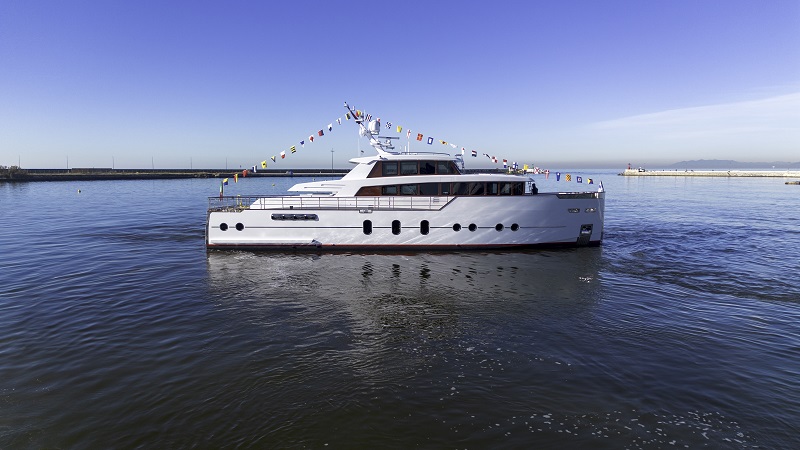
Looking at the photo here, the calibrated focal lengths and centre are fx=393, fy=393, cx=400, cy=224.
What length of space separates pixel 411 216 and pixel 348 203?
12.8ft

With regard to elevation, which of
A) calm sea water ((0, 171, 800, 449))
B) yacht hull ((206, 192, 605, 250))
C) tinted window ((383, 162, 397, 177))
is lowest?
calm sea water ((0, 171, 800, 449))

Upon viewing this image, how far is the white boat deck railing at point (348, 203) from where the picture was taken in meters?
23.1

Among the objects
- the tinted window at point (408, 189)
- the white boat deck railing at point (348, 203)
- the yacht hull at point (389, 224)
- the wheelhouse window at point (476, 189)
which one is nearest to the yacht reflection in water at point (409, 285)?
the yacht hull at point (389, 224)

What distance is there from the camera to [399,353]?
10.4m

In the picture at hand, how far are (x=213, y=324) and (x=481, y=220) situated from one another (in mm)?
15645

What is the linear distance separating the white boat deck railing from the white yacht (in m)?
0.06

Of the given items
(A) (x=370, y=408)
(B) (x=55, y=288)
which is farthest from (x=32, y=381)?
(B) (x=55, y=288)

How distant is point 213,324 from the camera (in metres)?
12.1

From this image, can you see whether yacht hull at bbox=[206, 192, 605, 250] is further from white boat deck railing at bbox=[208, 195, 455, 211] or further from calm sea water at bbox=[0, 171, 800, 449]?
calm sea water at bbox=[0, 171, 800, 449]

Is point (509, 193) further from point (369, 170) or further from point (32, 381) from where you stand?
point (32, 381)

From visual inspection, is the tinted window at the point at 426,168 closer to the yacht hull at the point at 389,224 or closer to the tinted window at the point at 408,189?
the tinted window at the point at 408,189

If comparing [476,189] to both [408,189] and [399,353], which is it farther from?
[399,353]

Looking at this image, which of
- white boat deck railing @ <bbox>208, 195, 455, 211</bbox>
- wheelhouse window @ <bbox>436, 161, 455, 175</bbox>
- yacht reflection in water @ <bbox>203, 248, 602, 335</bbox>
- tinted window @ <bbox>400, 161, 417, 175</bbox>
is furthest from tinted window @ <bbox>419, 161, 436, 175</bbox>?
yacht reflection in water @ <bbox>203, 248, 602, 335</bbox>

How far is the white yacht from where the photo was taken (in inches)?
907
